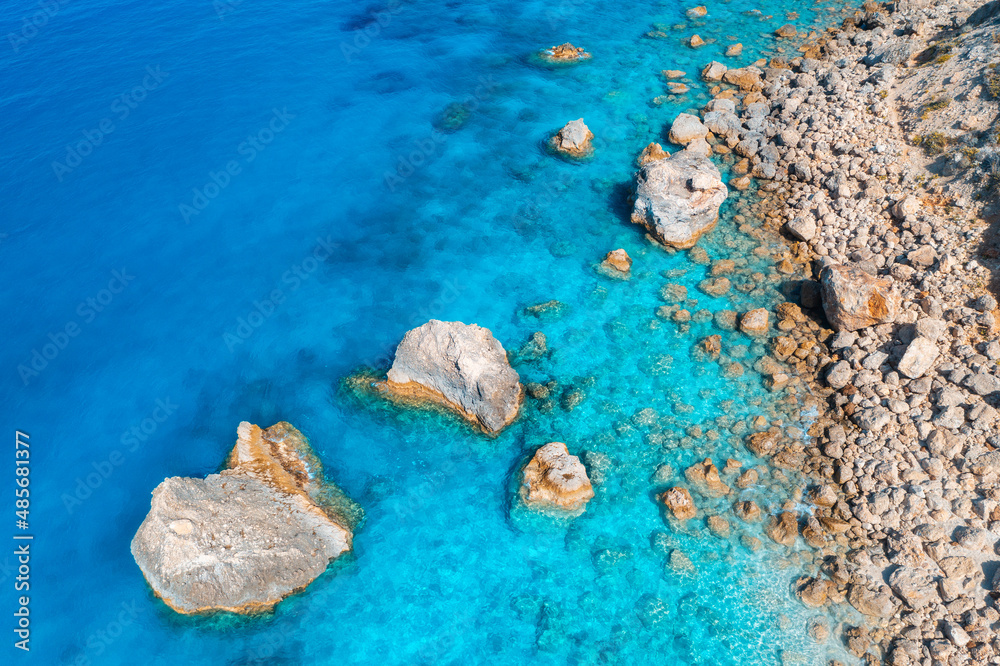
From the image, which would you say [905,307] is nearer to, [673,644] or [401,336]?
[673,644]

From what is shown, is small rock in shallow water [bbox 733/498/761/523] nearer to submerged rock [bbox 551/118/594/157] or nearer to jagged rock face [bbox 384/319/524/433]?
jagged rock face [bbox 384/319/524/433]

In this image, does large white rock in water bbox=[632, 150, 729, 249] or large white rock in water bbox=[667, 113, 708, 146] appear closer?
large white rock in water bbox=[632, 150, 729, 249]

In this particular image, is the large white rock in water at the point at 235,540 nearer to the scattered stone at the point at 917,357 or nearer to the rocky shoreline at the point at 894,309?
the rocky shoreline at the point at 894,309

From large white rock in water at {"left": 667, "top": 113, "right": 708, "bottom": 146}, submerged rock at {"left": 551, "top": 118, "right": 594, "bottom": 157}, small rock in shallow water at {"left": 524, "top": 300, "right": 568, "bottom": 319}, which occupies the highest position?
large white rock in water at {"left": 667, "top": 113, "right": 708, "bottom": 146}

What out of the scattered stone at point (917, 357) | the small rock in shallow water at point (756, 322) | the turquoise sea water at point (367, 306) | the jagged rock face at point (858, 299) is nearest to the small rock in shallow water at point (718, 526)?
the turquoise sea water at point (367, 306)

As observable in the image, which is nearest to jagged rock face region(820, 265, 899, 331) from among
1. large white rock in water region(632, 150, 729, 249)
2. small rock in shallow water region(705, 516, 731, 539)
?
large white rock in water region(632, 150, 729, 249)

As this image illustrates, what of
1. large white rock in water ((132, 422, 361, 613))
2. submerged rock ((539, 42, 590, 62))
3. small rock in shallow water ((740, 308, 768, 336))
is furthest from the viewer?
submerged rock ((539, 42, 590, 62))
